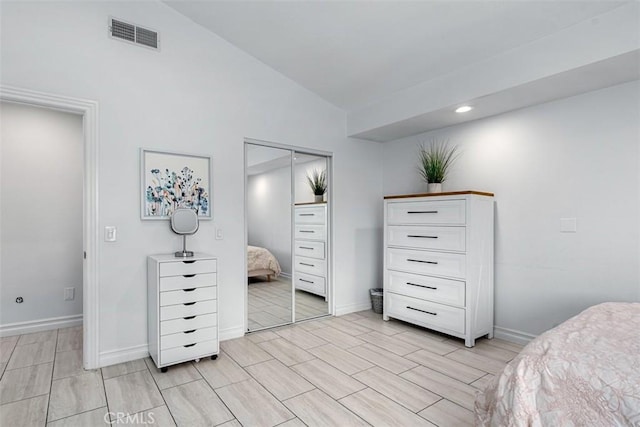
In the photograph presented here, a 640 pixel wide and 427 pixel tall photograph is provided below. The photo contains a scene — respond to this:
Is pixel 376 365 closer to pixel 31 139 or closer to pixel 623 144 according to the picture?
pixel 623 144

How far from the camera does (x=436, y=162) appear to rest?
3.68 meters

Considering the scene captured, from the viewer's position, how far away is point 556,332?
1672mm

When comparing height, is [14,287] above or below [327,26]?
below

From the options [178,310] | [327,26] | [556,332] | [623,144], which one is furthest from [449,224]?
[178,310]

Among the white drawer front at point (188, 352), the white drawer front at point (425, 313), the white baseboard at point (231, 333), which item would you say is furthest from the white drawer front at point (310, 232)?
the white drawer front at point (188, 352)

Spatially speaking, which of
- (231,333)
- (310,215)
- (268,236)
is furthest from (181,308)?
(310,215)

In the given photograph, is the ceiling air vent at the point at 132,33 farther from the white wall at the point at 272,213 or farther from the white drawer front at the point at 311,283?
the white drawer front at the point at 311,283

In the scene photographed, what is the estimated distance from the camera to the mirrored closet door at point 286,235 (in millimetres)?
3627

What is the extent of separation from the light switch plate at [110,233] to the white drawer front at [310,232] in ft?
5.83

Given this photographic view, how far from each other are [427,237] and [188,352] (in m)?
2.37

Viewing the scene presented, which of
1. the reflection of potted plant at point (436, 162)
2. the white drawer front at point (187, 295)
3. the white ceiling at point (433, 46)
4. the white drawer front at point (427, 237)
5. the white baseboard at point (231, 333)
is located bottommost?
the white baseboard at point (231, 333)

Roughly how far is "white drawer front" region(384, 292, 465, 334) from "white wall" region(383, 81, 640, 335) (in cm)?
50

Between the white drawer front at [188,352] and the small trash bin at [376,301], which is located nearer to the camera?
the white drawer front at [188,352]

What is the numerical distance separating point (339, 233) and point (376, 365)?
1.74 meters
